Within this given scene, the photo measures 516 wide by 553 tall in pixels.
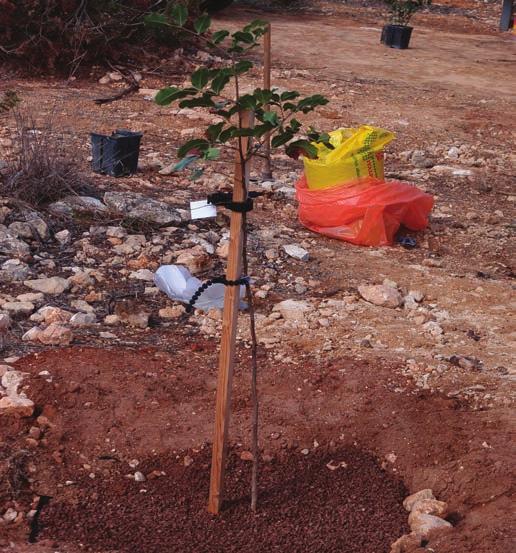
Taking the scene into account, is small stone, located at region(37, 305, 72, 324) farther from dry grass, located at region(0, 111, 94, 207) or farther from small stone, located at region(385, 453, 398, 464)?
small stone, located at region(385, 453, 398, 464)

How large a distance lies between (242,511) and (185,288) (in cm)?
146

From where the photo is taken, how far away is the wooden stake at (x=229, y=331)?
241cm

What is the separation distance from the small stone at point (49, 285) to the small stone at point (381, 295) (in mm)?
1322

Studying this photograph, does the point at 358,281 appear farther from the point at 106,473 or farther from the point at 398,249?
the point at 106,473

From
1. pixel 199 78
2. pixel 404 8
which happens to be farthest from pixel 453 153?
pixel 404 8

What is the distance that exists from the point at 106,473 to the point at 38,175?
7.79ft

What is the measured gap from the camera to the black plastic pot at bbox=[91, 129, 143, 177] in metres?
5.44

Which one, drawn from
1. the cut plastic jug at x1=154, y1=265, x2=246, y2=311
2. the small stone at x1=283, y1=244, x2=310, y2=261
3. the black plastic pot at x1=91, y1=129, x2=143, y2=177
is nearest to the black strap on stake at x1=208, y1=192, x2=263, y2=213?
the cut plastic jug at x1=154, y1=265, x2=246, y2=311

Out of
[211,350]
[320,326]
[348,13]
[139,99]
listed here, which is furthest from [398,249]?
[348,13]

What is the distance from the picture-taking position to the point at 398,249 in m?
4.95

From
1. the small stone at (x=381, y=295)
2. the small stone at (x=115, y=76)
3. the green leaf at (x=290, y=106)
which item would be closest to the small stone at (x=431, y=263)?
the small stone at (x=381, y=295)

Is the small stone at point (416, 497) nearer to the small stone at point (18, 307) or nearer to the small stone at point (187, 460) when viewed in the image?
the small stone at point (187, 460)

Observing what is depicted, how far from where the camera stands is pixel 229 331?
250 centimetres

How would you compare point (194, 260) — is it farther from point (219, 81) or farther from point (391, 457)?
point (219, 81)
